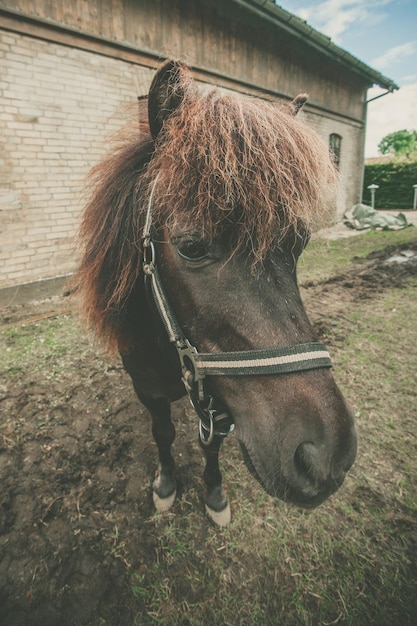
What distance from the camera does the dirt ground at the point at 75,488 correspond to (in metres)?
1.55

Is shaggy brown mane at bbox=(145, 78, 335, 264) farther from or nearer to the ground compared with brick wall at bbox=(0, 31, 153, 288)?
nearer to the ground

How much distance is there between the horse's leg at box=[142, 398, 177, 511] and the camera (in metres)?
1.95

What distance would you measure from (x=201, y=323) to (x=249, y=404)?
327 millimetres

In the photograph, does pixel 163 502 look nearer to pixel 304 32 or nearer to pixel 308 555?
pixel 308 555

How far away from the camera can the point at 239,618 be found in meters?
1.46

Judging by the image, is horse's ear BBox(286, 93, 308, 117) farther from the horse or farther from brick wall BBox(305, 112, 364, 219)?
brick wall BBox(305, 112, 364, 219)

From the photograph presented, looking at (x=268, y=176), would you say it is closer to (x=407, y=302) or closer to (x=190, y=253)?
(x=190, y=253)

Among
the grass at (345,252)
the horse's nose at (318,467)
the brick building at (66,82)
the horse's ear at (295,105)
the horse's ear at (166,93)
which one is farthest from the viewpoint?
the grass at (345,252)

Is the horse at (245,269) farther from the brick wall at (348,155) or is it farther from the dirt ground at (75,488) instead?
the brick wall at (348,155)

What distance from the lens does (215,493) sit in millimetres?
1939

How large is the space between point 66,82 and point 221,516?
6327mm

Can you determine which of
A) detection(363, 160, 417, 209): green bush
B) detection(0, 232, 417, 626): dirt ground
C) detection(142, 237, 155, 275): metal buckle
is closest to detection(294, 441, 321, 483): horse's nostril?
detection(142, 237, 155, 275): metal buckle

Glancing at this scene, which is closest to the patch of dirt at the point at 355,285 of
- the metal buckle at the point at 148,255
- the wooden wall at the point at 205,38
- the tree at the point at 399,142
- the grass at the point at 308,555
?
the grass at the point at 308,555

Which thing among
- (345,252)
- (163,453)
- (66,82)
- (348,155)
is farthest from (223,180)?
(348,155)
